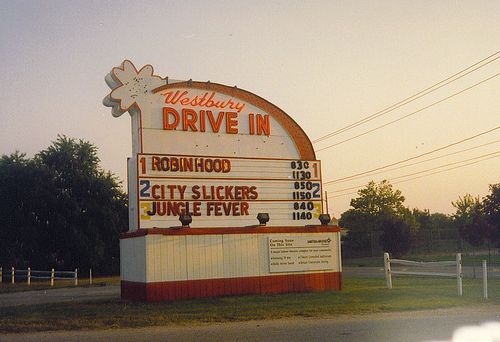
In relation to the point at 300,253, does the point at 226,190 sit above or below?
above

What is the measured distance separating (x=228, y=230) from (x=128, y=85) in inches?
224

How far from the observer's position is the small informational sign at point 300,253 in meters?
20.2

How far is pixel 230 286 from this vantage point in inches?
766

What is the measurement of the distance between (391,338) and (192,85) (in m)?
12.1

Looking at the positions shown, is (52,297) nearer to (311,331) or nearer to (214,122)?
(214,122)

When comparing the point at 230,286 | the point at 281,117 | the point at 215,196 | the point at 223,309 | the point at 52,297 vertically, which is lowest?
the point at 52,297

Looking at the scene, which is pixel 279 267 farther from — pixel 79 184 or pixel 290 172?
pixel 79 184

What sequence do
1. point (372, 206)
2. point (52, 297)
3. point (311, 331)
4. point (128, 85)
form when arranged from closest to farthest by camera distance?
point (311, 331), point (128, 85), point (52, 297), point (372, 206)

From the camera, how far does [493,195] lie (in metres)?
48.7

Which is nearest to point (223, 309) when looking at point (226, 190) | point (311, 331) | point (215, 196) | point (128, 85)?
point (311, 331)

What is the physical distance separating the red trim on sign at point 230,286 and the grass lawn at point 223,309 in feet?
2.10

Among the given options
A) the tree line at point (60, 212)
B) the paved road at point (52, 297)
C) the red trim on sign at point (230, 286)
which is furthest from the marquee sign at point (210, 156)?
the tree line at point (60, 212)

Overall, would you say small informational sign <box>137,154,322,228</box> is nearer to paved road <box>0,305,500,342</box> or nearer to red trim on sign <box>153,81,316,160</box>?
red trim on sign <box>153,81,316,160</box>

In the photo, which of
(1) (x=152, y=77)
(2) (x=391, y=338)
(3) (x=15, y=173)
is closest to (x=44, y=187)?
(3) (x=15, y=173)
